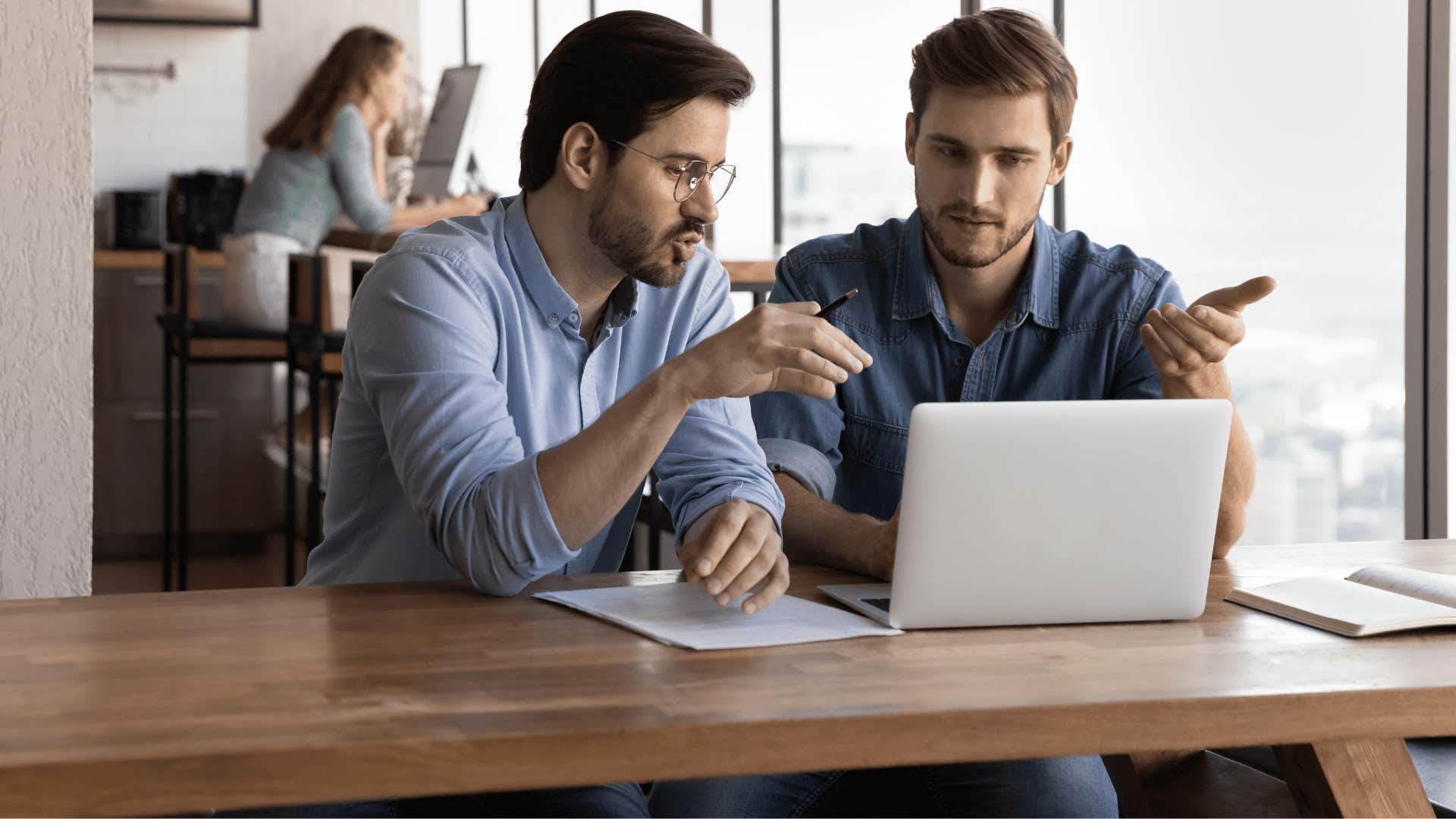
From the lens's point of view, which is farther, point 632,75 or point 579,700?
point 632,75

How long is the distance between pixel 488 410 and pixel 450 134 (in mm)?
3117

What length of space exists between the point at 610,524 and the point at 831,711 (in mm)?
766

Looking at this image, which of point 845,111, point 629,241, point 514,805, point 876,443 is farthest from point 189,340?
point 514,805

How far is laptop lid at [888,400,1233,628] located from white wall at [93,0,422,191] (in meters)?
5.64

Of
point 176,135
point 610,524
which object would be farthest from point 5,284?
point 176,135

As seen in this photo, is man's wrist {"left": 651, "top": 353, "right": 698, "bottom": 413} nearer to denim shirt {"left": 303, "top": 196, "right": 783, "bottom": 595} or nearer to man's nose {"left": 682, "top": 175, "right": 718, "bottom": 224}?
denim shirt {"left": 303, "top": 196, "right": 783, "bottom": 595}

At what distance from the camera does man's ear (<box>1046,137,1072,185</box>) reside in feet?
6.98

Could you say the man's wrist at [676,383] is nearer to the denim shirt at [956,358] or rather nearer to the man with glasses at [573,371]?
the man with glasses at [573,371]

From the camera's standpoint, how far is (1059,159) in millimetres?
2150

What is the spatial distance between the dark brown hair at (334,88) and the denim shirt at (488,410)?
344 cm

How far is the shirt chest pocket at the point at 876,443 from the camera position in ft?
6.74

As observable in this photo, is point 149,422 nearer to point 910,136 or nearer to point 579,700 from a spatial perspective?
point 910,136

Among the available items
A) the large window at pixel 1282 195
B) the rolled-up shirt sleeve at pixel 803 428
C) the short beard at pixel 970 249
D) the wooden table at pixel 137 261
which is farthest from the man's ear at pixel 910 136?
the wooden table at pixel 137 261

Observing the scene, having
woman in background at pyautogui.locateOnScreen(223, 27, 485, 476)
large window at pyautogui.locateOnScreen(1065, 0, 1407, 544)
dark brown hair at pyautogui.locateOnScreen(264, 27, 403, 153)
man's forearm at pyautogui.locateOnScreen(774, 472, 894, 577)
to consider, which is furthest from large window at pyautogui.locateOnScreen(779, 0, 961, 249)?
man's forearm at pyautogui.locateOnScreen(774, 472, 894, 577)
